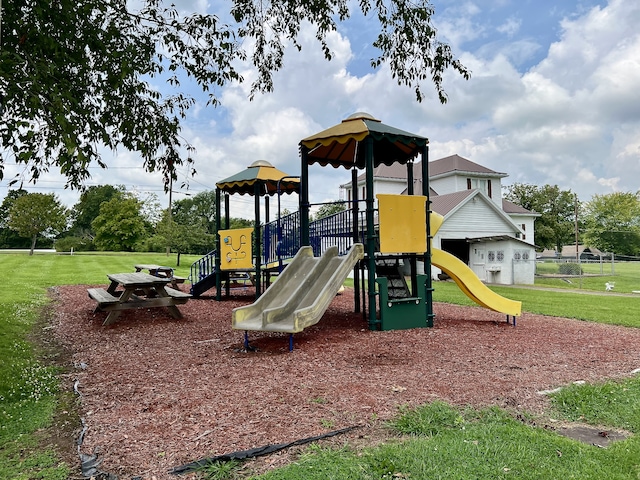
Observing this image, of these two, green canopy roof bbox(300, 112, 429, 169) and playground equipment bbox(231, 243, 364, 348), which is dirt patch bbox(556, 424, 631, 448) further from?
green canopy roof bbox(300, 112, 429, 169)

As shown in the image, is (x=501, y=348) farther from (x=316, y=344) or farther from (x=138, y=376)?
(x=138, y=376)

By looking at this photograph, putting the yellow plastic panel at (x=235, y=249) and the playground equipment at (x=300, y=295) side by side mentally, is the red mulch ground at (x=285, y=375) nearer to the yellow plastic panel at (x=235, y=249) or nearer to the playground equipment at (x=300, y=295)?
the playground equipment at (x=300, y=295)

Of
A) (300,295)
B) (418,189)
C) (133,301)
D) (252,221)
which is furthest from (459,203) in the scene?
(252,221)

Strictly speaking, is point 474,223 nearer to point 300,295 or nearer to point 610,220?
point 300,295

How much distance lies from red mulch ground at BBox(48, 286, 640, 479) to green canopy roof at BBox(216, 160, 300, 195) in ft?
17.1

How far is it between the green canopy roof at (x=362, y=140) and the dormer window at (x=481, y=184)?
67.1 ft

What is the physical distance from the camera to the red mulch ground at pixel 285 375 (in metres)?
3.62

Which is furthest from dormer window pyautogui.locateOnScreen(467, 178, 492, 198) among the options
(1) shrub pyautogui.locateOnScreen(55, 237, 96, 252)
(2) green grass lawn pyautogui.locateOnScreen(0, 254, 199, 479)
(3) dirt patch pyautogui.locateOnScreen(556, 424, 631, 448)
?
(1) shrub pyautogui.locateOnScreen(55, 237, 96, 252)

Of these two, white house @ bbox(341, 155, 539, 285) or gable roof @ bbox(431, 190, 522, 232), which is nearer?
white house @ bbox(341, 155, 539, 285)

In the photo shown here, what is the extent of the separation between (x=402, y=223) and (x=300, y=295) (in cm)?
239

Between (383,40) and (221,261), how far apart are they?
334 inches

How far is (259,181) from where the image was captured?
42.7ft

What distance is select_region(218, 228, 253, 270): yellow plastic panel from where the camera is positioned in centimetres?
1323

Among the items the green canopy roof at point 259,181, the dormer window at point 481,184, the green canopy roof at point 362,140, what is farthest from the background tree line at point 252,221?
the green canopy roof at point 362,140
